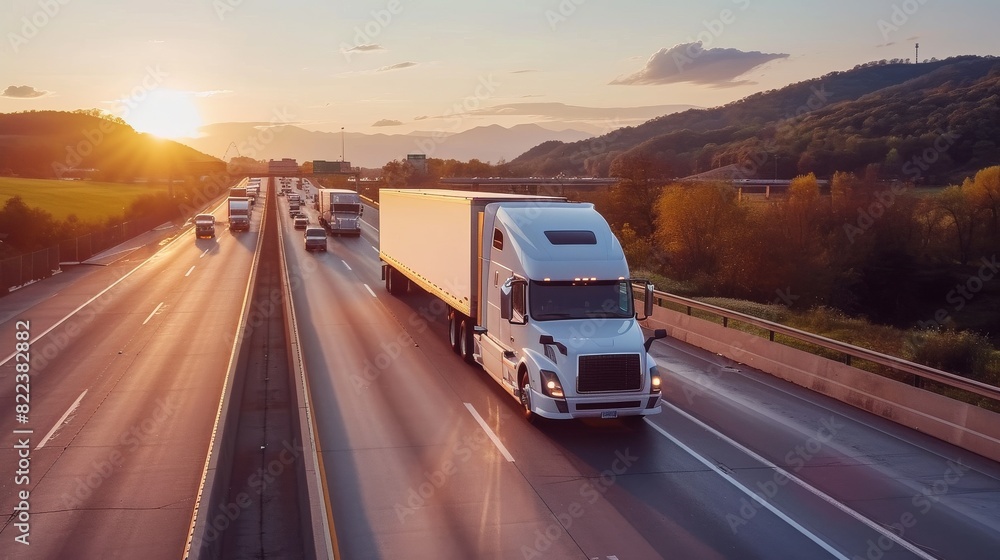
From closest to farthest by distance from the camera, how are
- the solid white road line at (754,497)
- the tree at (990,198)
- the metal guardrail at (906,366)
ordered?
the solid white road line at (754,497) → the metal guardrail at (906,366) → the tree at (990,198)

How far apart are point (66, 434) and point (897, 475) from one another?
49.2 feet

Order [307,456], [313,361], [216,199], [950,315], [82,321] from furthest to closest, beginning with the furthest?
[216,199] < [950,315] < [82,321] < [313,361] < [307,456]

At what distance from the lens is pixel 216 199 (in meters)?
132

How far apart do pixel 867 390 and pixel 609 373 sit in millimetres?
6160

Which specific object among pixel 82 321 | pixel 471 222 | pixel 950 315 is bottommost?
pixel 950 315

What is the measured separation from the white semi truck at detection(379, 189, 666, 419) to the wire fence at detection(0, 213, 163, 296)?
29.0m

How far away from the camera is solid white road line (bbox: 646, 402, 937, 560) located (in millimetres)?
9945

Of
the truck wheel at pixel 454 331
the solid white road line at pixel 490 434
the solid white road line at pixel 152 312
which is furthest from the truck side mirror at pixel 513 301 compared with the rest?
the solid white road line at pixel 152 312

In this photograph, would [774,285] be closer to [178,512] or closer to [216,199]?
[178,512]

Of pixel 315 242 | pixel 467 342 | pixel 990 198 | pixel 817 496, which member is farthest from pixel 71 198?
pixel 817 496

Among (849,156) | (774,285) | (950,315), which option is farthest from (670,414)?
(849,156)

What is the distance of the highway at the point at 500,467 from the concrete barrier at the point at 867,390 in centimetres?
35

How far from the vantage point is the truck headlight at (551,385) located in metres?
14.2

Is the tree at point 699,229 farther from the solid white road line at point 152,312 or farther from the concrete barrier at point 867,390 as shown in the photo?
the solid white road line at point 152,312
